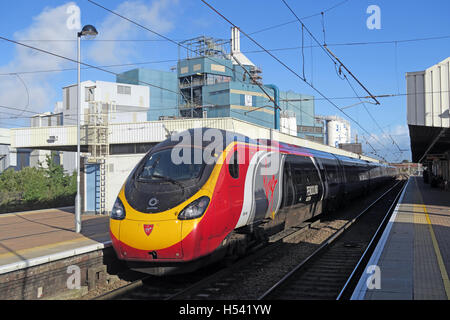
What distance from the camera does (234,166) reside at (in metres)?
8.59

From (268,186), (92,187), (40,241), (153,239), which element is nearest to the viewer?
(153,239)

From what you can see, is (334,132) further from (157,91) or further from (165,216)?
(165,216)

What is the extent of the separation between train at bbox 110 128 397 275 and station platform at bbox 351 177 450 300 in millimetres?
2649

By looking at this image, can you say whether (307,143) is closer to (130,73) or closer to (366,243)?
(366,243)

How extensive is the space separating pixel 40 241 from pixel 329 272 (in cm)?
745

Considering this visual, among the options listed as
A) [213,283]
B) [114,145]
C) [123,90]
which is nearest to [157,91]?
[123,90]

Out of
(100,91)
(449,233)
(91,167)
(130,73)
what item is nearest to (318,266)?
(449,233)

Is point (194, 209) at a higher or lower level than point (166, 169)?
lower

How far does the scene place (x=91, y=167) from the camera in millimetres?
21031

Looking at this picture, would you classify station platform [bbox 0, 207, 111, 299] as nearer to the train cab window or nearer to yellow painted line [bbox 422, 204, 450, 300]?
the train cab window

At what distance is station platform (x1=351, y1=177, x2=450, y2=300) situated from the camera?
663 centimetres

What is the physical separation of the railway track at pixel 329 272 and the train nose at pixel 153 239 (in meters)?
1.78

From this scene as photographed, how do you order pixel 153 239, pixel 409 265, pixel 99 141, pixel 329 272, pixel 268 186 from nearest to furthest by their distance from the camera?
pixel 153 239 < pixel 409 265 < pixel 329 272 < pixel 268 186 < pixel 99 141

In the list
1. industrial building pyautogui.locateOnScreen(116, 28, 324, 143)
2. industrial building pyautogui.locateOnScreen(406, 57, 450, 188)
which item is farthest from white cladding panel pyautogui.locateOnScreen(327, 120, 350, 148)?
industrial building pyautogui.locateOnScreen(406, 57, 450, 188)
